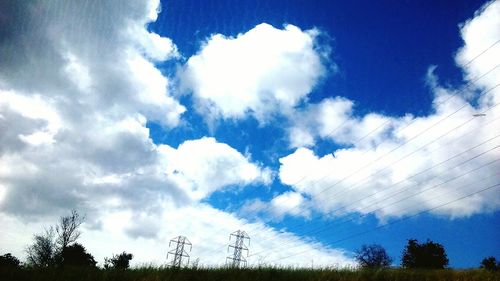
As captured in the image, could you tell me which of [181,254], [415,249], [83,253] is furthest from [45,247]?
[415,249]

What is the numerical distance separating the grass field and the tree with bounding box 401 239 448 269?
5402cm

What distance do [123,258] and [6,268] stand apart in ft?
129

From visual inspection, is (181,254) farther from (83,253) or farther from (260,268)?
(260,268)

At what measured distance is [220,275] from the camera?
2064 centimetres

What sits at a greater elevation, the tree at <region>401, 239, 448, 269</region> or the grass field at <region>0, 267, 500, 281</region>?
the tree at <region>401, 239, 448, 269</region>

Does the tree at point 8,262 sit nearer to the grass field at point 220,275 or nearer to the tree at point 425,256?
the grass field at point 220,275

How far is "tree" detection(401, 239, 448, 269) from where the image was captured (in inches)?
2795

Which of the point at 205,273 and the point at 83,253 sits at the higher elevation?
the point at 83,253

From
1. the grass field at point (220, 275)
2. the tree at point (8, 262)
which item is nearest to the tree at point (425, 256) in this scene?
the grass field at point (220, 275)

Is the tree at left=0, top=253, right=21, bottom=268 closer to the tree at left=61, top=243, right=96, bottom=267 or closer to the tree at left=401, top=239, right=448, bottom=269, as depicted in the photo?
Answer: the tree at left=61, top=243, right=96, bottom=267

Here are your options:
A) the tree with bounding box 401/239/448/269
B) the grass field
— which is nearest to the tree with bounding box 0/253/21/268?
the grass field

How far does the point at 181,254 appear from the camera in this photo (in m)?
71.8

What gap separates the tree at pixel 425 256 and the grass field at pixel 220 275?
54017 millimetres

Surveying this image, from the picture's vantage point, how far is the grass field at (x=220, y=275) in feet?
61.6
